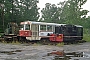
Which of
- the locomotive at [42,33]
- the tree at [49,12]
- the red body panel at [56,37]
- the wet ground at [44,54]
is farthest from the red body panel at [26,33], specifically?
the tree at [49,12]

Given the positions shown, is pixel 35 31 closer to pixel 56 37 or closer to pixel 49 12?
pixel 56 37

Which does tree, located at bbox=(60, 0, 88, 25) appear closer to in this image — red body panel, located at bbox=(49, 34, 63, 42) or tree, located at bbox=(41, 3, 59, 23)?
red body panel, located at bbox=(49, 34, 63, 42)

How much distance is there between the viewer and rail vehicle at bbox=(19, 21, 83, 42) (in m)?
30.6

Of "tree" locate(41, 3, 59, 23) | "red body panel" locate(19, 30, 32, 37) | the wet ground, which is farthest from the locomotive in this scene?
"tree" locate(41, 3, 59, 23)

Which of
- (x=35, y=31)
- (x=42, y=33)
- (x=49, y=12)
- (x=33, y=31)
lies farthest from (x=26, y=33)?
(x=49, y=12)

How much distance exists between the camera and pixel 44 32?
31.4m

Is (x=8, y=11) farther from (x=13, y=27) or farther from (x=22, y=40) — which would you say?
(x=22, y=40)

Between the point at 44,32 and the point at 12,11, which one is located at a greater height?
the point at 12,11

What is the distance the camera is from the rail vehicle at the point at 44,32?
30.6 meters

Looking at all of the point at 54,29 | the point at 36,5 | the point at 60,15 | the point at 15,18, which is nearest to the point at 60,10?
the point at 60,15

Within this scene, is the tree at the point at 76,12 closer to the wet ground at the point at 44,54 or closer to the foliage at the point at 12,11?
the foliage at the point at 12,11

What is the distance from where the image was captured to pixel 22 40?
3125cm

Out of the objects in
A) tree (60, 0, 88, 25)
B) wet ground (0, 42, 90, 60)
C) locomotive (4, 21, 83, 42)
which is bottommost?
wet ground (0, 42, 90, 60)

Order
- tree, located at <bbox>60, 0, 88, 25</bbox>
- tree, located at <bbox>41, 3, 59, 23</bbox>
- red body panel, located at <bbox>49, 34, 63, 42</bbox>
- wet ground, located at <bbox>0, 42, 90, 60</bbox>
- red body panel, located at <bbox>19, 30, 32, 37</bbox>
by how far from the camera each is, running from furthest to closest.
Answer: tree, located at <bbox>41, 3, 59, 23</bbox> → tree, located at <bbox>60, 0, 88, 25</bbox> → red body panel, located at <bbox>19, 30, 32, 37</bbox> → red body panel, located at <bbox>49, 34, 63, 42</bbox> → wet ground, located at <bbox>0, 42, 90, 60</bbox>
